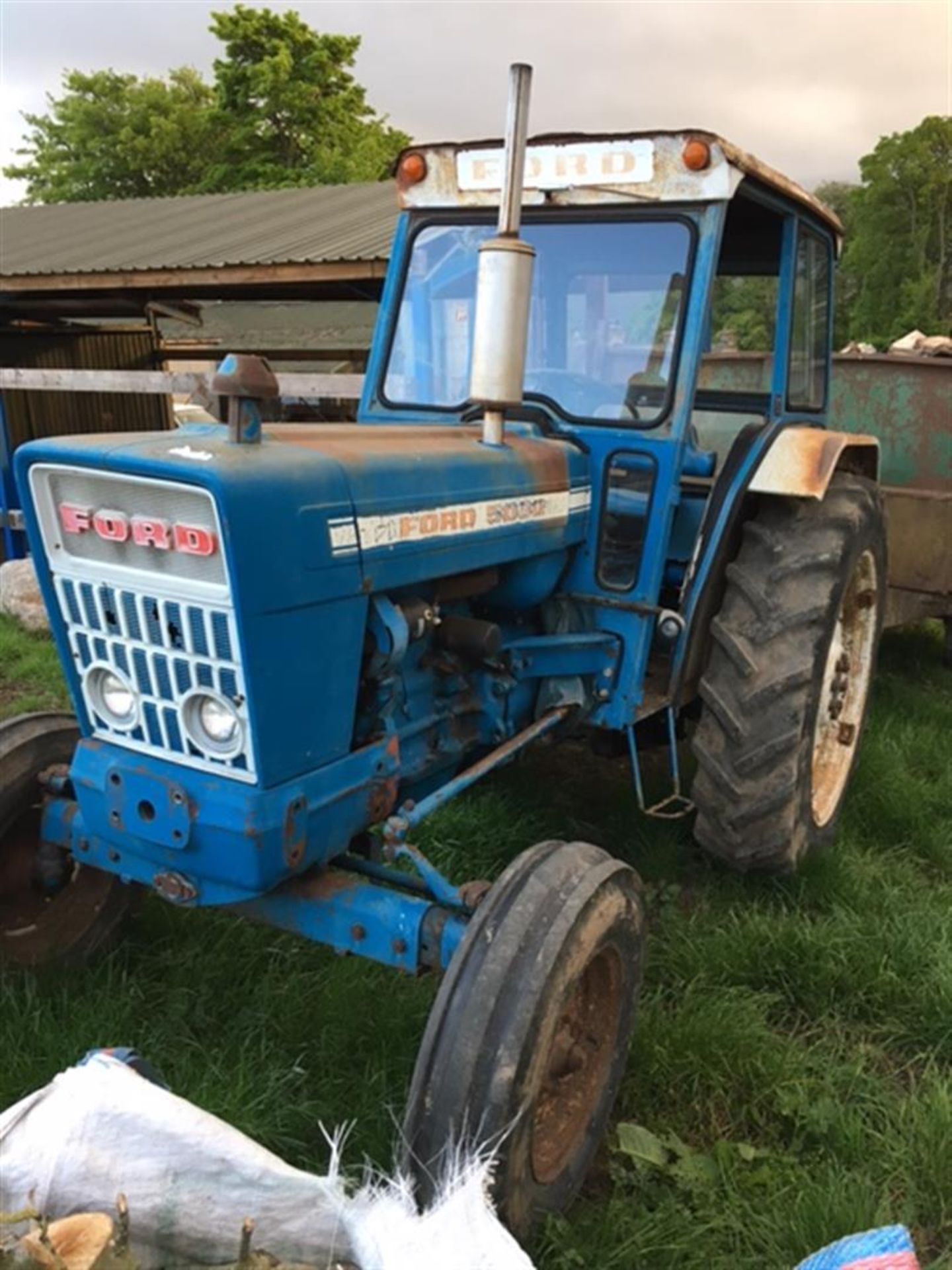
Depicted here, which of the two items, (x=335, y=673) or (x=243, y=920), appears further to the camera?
(x=243, y=920)

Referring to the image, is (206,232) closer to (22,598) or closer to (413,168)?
(22,598)

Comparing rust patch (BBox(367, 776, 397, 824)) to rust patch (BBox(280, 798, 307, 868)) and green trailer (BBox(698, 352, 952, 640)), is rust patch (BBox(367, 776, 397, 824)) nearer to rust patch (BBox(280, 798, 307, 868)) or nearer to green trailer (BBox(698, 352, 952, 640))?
rust patch (BBox(280, 798, 307, 868))

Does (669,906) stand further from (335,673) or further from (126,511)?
(126,511)

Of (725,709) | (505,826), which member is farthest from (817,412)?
(505,826)

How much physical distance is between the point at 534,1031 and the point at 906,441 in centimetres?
442

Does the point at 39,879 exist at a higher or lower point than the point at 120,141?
lower

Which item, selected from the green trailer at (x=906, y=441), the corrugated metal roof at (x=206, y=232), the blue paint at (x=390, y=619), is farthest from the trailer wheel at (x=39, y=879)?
the corrugated metal roof at (x=206, y=232)

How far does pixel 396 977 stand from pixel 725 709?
1152 mm

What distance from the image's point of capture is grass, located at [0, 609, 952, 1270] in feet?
7.27

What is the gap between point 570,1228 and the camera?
6.93ft

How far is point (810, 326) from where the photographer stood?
3.90 m

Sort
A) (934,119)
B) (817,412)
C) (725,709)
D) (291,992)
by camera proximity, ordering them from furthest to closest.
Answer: (934,119), (817,412), (725,709), (291,992)

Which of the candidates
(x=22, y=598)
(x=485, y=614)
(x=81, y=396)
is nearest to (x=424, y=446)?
(x=485, y=614)

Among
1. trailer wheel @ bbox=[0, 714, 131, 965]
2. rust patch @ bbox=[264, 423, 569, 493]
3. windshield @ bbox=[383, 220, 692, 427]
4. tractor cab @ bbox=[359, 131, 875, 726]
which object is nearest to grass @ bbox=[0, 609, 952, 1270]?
trailer wheel @ bbox=[0, 714, 131, 965]
